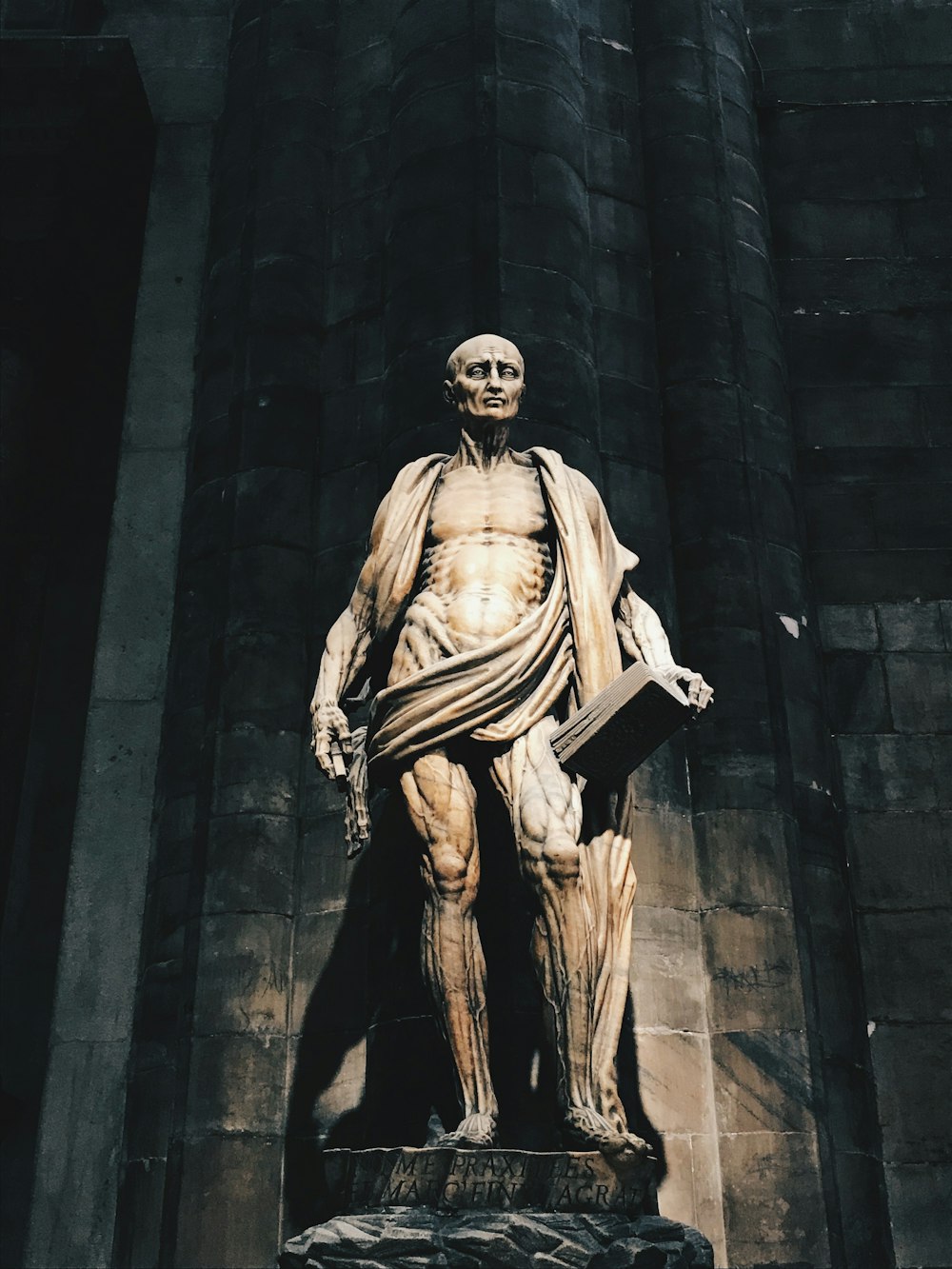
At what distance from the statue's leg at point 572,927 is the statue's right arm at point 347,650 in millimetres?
793

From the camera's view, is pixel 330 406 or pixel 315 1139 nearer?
pixel 315 1139

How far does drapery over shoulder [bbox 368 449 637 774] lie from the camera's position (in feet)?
22.8

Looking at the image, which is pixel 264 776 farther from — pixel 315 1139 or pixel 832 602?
pixel 832 602

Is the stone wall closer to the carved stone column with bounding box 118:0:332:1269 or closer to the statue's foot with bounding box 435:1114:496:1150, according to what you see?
the carved stone column with bounding box 118:0:332:1269

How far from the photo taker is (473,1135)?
6320mm

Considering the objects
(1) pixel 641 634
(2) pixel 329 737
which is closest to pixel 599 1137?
(2) pixel 329 737

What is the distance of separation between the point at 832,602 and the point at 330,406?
11.6 ft

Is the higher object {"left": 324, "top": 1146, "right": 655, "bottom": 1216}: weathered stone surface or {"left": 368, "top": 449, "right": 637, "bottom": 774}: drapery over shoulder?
{"left": 368, "top": 449, "right": 637, "bottom": 774}: drapery over shoulder

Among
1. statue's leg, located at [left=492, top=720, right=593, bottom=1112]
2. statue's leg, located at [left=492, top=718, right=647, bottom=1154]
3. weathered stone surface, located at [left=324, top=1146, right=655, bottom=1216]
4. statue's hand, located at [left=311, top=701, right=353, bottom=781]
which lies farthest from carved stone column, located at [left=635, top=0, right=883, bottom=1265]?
statue's hand, located at [left=311, top=701, right=353, bottom=781]

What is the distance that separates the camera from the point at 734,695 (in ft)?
32.6

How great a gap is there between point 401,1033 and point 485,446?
2861mm

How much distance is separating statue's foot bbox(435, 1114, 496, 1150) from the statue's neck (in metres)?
2.95

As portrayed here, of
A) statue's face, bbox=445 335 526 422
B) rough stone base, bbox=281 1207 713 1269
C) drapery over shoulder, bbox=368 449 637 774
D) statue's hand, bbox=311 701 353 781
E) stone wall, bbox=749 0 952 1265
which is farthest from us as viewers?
stone wall, bbox=749 0 952 1265

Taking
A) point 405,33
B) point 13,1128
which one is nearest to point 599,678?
point 13,1128
